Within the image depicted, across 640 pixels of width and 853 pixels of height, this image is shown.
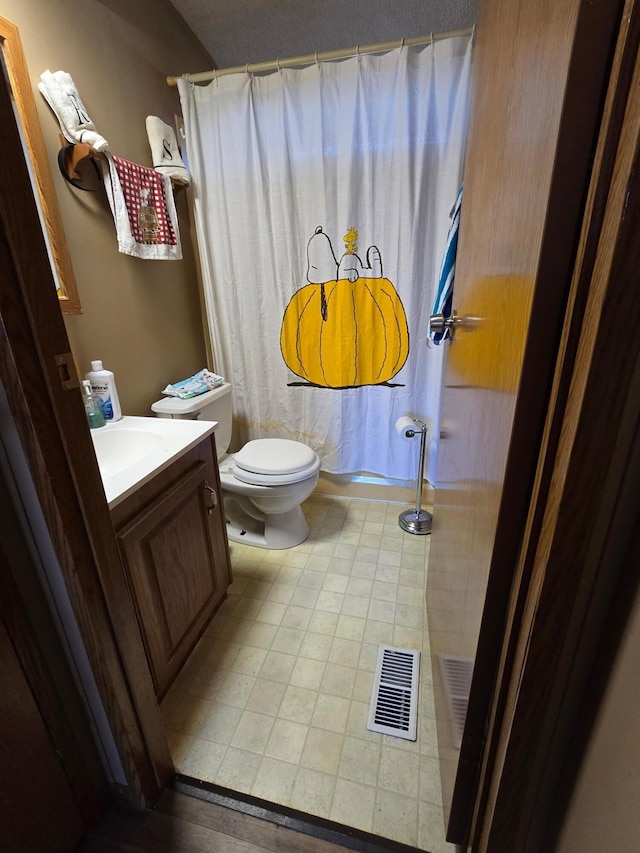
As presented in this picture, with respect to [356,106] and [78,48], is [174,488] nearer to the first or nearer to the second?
[78,48]

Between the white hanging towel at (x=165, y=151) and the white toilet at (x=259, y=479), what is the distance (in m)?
0.97

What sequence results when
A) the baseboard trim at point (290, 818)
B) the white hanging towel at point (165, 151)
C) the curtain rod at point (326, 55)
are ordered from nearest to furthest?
the baseboard trim at point (290, 818) → the curtain rod at point (326, 55) → the white hanging towel at point (165, 151)

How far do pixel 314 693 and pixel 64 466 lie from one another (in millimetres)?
1062

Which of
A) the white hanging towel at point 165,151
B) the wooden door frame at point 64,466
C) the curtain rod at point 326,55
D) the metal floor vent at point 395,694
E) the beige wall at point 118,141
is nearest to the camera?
the wooden door frame at point 64,466

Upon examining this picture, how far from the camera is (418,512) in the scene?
209 cm

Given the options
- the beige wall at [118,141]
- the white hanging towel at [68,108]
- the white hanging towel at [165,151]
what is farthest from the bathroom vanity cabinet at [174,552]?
the white hanging towel at [165,151]

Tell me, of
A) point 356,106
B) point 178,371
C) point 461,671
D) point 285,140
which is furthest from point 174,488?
point 356,106

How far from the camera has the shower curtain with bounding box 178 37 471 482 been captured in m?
1.64

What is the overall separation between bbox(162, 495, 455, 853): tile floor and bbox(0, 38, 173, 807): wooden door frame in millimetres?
→ 276

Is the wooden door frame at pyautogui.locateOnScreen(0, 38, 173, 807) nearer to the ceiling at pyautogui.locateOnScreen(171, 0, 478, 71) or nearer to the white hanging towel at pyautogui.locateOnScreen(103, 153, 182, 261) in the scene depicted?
the white hanging towel at pyautogui.locateOnScreen(103, 153, 182, 261)

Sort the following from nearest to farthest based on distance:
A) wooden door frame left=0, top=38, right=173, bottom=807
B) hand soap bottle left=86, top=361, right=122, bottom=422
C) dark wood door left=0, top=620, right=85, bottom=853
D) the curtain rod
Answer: wooden door frame left=0, top=38, right=173, bottom=807 < dark wood door left=0, top=620, right=85, bottom=853 < hand soap bottle left=86, top=361, right=122, bottom=422 < the curtain rod

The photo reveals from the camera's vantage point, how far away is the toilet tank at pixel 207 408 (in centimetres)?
164

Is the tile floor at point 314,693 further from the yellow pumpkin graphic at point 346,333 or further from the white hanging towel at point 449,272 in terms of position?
the white hanging towel at point 449,272

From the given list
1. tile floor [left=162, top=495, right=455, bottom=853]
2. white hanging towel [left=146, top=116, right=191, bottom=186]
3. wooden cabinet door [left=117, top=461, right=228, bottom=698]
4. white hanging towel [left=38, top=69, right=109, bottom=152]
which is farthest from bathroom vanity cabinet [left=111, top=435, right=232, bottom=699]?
white hanging towel [left=146, top=116, right=191, bottom=186]
